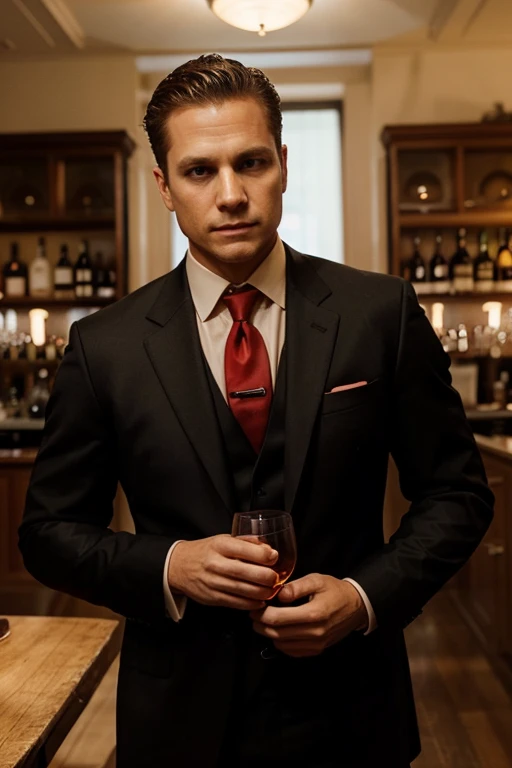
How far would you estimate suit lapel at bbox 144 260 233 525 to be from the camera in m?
1.14

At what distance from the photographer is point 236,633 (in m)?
1.16

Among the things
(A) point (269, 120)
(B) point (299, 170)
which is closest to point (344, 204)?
(B) point (299, 170)

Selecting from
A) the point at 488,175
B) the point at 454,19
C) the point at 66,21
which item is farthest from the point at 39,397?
the point at 454,19

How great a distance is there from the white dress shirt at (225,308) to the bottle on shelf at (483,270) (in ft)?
13.0

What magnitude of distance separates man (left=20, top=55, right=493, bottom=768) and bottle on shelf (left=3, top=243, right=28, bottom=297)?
161 inches

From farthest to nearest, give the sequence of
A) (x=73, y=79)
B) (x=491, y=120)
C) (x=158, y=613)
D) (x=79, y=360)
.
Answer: (x=73, y=79) < (x=491, y=120) < (x=79, y=360) < (x=158, y=613)

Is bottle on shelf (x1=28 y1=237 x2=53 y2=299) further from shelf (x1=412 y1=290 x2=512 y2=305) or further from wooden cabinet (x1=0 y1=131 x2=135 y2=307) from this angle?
shelf (x1=412 y1=290 x2=512 y2=305)

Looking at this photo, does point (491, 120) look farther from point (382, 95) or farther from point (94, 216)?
point (94, 216)

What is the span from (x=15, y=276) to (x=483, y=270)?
314 cm

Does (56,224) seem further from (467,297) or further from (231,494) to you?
(231,494)

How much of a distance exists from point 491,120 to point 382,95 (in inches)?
29.8

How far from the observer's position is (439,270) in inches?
197

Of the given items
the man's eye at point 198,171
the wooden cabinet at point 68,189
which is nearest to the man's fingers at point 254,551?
the man's eye at point 198,171

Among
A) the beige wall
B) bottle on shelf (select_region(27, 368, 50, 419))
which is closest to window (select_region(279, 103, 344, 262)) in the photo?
the beige wall
